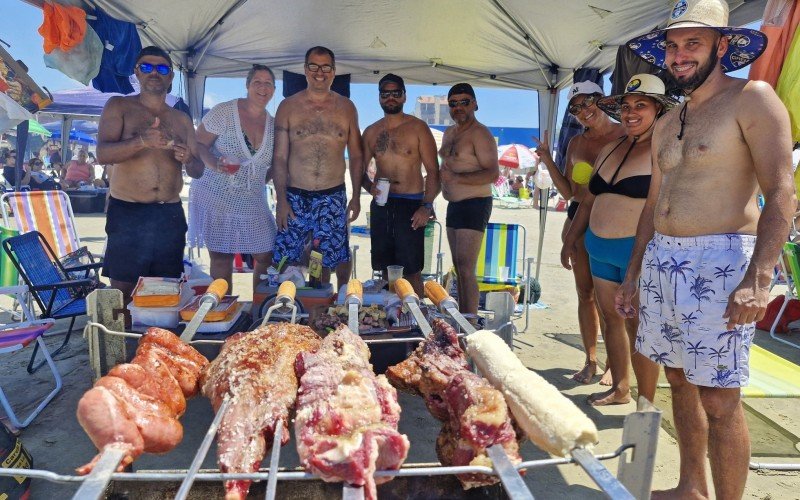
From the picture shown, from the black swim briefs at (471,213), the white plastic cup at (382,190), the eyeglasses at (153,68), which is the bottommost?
the black swim briefs at (471,213)

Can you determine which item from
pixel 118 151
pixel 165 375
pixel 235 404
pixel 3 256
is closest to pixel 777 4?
pixel 235 404

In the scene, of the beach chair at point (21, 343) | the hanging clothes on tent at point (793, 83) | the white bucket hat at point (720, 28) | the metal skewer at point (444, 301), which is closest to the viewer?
the metal skewer at point (444, 301)

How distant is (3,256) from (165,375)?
493cm

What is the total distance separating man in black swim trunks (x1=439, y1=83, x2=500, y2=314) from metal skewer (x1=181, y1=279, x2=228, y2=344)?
136 inches

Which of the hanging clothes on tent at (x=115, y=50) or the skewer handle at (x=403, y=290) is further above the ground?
the hanging clothes on tent at (x=115, y=50)

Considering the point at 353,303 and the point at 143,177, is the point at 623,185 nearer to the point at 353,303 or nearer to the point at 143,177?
the point at 353,303

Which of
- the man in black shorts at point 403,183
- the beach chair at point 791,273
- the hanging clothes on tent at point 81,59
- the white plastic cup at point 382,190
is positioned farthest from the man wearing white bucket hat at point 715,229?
the hanging clothes on tent at point 81,59

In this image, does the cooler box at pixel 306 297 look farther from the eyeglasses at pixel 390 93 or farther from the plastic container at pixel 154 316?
the eyeglasses at pixel 390 93

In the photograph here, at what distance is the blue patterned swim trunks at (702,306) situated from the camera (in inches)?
89.7

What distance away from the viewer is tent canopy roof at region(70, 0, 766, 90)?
5.22 metres

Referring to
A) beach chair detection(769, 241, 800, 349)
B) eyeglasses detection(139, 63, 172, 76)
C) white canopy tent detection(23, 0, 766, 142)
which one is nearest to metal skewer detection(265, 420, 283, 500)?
eyeglasses detection(139, 63, 172, 76)

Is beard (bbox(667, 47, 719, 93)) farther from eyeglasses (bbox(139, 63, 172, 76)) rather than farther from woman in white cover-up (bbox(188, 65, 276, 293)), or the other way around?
eyeglasses (bbox(139, 63, 172, 76))

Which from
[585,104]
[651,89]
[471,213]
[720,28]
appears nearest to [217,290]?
[720,28]

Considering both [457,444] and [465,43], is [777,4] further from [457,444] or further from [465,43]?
[465,43]
